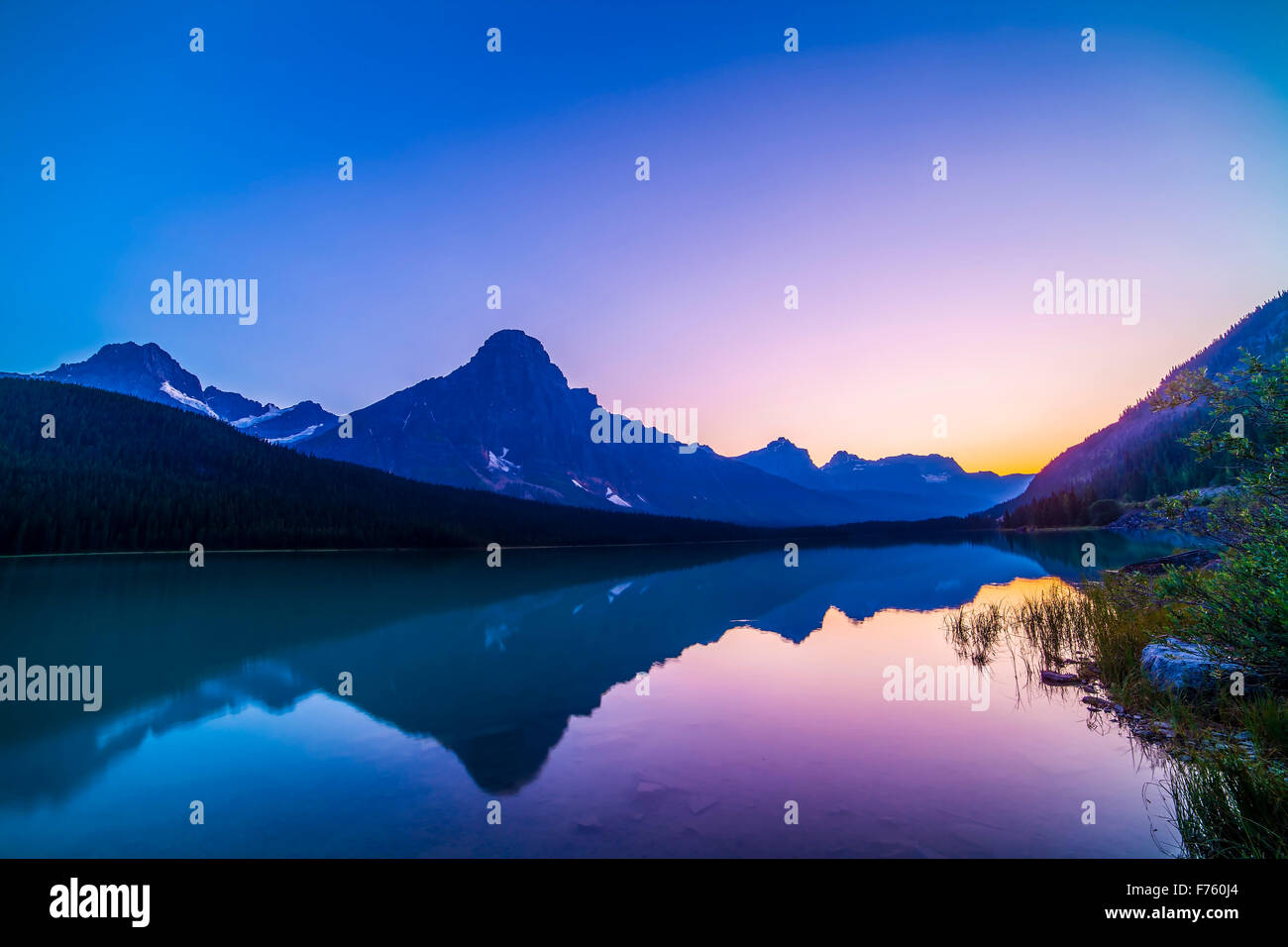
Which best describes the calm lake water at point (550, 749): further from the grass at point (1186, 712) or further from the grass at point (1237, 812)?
the grass at point (1186, 712)

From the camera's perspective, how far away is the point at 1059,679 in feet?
68.0

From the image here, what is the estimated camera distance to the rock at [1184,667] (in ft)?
49.5

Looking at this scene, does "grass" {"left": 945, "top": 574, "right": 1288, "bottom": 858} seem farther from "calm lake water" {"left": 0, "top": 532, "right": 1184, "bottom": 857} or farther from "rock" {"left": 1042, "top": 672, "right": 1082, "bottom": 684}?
"calm lake water" {"left": 0, "top": 532, "right": 1184, "bottom": 857}

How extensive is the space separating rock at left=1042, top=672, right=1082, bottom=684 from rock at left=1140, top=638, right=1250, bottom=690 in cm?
254

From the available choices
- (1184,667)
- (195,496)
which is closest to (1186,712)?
(1184,667)

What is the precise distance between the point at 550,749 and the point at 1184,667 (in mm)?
17361

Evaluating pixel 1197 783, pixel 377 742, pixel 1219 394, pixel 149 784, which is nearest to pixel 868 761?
pixel 1197 783

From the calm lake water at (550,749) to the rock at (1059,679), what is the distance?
1.32 m

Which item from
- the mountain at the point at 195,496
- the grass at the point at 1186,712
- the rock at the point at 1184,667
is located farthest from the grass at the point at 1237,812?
the mountain at the point at 195,496

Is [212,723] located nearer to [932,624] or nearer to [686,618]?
[686,618]

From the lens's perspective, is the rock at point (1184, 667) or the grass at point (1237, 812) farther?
the rock at point (1184, 667)

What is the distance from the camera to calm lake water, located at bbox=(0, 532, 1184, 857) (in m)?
10.6

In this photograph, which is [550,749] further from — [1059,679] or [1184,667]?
[1059,679]

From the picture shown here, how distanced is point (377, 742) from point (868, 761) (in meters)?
12.6
